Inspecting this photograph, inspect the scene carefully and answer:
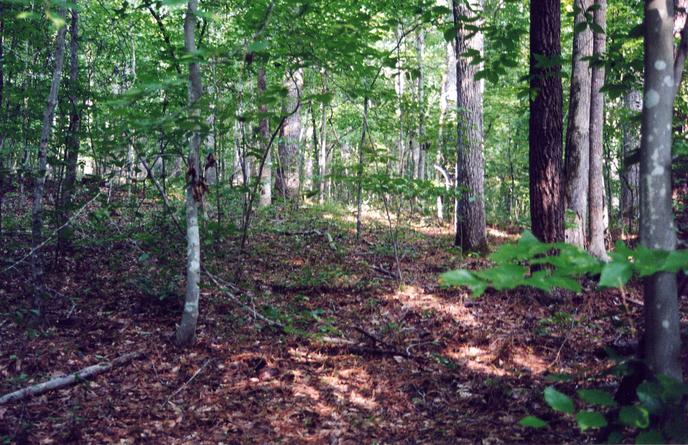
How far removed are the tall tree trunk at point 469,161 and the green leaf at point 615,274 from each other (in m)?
8.05

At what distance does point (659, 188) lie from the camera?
7.06 ft

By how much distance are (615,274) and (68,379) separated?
15.0 ft

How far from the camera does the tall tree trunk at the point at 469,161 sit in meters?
9.63

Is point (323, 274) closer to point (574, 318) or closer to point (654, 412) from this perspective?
point (574, 318)

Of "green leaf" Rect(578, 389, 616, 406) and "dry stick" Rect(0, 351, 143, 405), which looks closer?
"green leaf" Rect(578, 389, 616, 406)

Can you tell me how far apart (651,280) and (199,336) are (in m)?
4.55

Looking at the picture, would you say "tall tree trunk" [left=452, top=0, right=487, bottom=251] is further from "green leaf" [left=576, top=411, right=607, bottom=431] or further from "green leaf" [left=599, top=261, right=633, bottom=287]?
"green leaf" [left=599, top=261, right=633, bottom=287]

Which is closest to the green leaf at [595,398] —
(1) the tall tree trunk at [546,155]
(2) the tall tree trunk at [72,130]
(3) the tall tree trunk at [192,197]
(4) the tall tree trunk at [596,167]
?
(3) the tall tree trunk at [192,197]

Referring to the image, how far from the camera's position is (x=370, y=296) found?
698cm

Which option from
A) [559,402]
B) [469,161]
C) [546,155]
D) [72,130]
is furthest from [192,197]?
[469,161]

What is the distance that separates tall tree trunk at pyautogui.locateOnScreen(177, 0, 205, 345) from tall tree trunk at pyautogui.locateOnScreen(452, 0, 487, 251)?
5.73 metres

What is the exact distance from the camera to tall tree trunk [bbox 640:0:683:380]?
213cm

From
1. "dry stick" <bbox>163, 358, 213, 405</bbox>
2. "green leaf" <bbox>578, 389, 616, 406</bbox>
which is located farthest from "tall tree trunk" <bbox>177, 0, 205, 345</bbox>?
"green leaf" <bbox>578, 389, 616, 406</bbox>

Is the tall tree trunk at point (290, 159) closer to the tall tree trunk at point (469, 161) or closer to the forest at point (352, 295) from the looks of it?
the tall tree trunk at point (469, 161)
